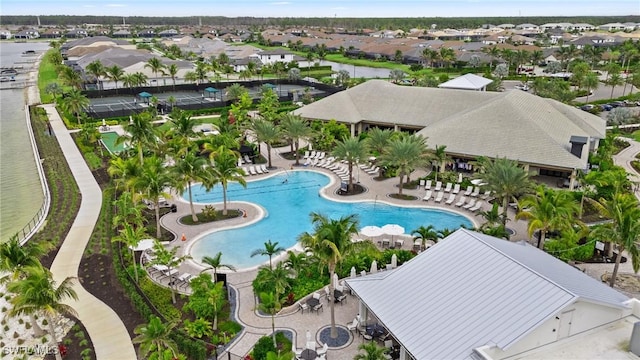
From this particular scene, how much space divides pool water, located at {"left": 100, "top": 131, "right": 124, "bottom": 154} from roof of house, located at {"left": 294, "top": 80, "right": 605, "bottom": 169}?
1915 centimetres

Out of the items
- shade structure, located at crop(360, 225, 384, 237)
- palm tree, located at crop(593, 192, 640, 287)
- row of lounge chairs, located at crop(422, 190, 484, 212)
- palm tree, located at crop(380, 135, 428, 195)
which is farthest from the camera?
palm tree, located at crop(380, 135, 428, 195)

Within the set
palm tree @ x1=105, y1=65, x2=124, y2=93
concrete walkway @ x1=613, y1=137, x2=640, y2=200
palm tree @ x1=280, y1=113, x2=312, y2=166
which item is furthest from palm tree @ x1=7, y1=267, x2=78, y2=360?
palm tree @ x1=105, y1=65, x2=124, y2=93

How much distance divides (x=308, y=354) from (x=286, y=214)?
16.5 meters

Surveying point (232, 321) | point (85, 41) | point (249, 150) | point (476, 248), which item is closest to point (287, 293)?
point (232, 321)

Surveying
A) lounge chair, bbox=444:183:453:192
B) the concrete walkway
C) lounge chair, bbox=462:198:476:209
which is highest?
the concrete walkway

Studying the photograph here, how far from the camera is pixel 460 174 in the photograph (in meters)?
39.1

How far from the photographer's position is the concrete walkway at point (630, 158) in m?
38.7

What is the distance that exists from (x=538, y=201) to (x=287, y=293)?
564 inches

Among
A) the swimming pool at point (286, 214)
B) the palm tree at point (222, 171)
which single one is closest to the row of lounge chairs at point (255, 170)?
the swimming pool at point (286, 214)

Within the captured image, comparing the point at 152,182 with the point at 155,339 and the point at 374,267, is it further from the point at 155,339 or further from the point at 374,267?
the point at 374,267

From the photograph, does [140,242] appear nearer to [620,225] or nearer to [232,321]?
[232,321]

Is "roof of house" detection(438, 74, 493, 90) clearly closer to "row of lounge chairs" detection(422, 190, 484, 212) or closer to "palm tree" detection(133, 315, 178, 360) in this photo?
"row of lounge chairs" detection(422, 190, 484, 212)

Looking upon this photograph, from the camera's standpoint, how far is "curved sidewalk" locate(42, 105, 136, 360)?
1994 cm

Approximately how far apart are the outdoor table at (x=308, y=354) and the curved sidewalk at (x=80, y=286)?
6.73m
